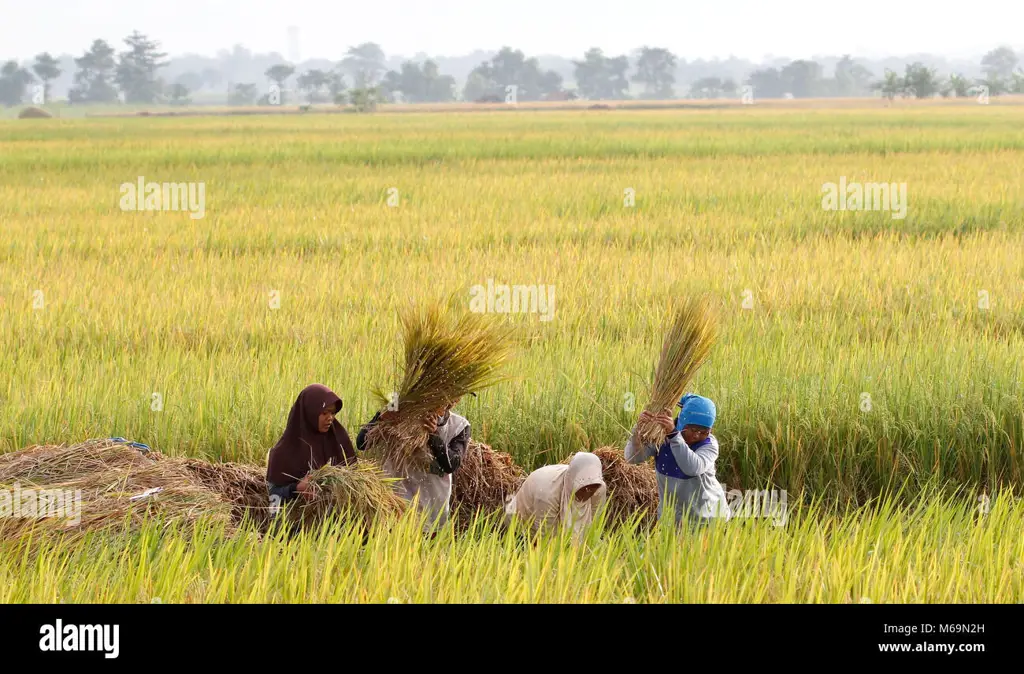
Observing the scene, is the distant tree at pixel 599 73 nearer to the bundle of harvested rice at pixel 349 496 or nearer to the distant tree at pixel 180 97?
the distant tree at pixel 180 97

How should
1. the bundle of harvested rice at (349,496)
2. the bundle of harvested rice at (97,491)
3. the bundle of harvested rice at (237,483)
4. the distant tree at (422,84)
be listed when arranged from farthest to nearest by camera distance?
the distant tree at (422,84) → the bundle of harvested rice at (237,483) → the bundle of harvested rice at (349,496) → the bundle of harvested rice at (97,491)

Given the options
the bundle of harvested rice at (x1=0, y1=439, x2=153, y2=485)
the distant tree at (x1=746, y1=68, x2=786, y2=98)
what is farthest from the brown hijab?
the distant tree at (x1=746, y1=68, x2=786, y2=98)

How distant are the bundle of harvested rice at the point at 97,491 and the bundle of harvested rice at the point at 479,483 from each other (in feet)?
3.44

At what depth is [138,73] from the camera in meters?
102

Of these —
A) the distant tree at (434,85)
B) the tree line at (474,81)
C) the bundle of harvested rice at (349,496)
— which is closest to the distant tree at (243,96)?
the tree line at (474,81)

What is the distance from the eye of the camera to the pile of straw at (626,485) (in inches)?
167

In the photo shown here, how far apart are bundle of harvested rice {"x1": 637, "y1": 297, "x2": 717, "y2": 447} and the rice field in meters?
0.30

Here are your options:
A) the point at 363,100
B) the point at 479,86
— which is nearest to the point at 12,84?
the point at 479,86

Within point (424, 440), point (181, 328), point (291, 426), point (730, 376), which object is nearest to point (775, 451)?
point (730, 376)

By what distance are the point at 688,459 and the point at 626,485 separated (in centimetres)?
85

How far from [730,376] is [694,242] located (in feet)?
15.5

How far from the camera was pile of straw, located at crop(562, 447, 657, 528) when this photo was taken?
4.23 metres

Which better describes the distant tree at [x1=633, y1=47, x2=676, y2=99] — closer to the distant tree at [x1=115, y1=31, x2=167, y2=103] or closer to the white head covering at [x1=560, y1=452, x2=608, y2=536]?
the distant tree at [x1=115, y1=31, x2=167, y2=103]
